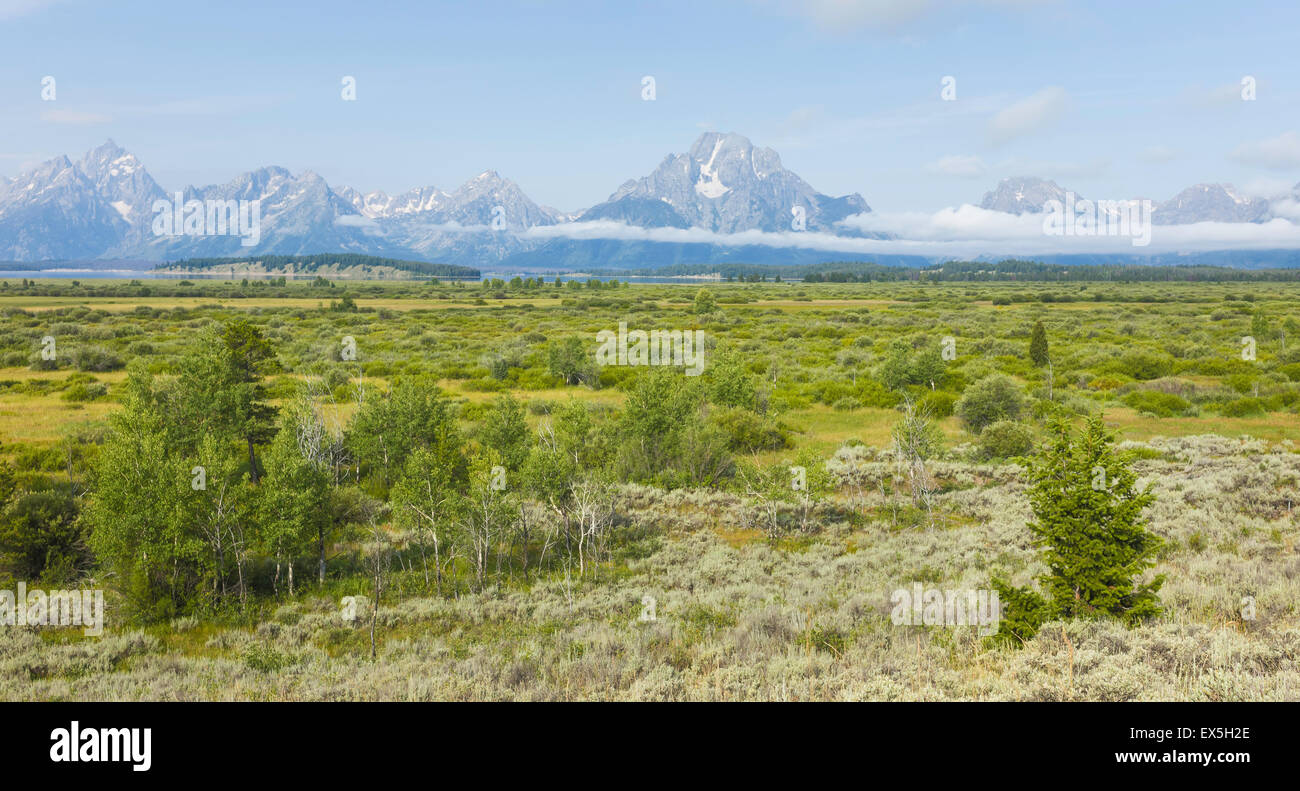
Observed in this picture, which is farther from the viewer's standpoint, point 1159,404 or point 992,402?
point 1159,404

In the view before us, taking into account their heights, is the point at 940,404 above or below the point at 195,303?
below

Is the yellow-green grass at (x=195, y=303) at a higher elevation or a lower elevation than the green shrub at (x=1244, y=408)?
higher

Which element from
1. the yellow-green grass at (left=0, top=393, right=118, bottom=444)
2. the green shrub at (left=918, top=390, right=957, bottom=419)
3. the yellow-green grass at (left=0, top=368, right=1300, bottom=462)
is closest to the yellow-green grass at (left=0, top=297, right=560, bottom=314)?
the yellow-green grass at (left=0, top=393, right=118, bottom=444)

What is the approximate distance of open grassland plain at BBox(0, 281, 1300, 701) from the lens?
8703mm

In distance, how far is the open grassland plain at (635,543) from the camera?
8703 millimetres

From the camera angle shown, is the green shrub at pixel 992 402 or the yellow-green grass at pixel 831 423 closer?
the yellow-green grass at pixel 831 423

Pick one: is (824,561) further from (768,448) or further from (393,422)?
(393,422)

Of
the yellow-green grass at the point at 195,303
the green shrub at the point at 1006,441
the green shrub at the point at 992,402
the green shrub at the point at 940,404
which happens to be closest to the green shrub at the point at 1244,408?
the green shrub at the point at 992,402

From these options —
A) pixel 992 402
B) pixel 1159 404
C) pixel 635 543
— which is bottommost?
pixel 635 543

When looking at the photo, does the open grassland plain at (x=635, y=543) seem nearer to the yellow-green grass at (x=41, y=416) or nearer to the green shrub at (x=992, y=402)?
the green shrub at (x=992, y=402)

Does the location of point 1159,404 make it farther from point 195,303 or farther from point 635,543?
point 195,303

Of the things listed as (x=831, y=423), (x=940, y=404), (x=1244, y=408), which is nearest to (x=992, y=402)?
(x=940, y=404)

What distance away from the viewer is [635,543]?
18.4 metres
